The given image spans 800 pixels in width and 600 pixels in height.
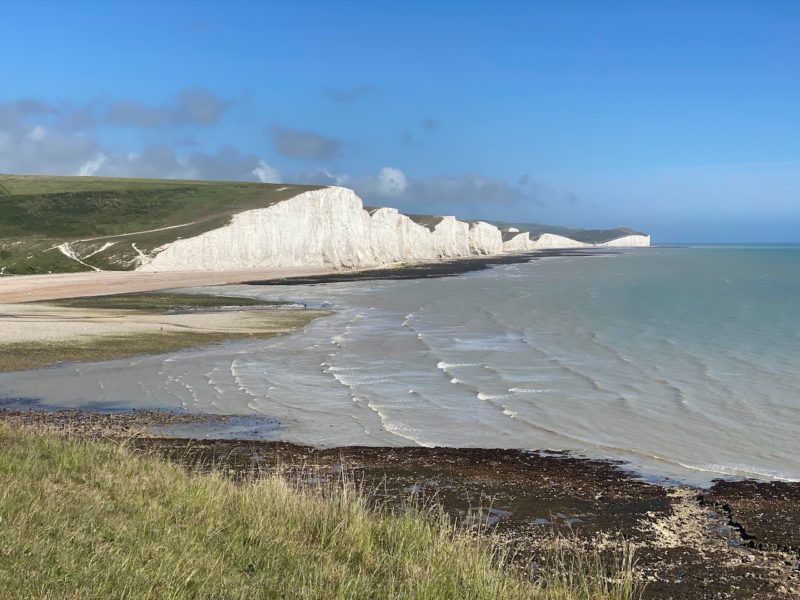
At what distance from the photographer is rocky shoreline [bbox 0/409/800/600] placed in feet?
28.1

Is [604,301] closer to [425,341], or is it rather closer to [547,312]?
[547,312]

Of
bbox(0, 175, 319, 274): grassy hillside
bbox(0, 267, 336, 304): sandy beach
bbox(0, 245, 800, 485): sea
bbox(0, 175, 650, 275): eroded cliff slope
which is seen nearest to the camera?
bbox(0, 245, 800, 485): sea

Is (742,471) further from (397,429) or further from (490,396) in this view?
(490,396)

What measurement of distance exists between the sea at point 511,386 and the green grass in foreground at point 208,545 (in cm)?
676

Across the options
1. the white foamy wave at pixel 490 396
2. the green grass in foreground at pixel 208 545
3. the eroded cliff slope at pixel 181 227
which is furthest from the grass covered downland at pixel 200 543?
the eroded cliff slope at pixel 181 227

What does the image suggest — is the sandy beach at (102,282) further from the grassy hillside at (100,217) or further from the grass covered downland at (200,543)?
the grass covered downland at (200,543)

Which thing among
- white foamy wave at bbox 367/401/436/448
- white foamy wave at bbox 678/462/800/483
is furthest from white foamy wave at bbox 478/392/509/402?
white foamy wave at bbox 678/462/800/483

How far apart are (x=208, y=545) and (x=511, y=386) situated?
16097mm

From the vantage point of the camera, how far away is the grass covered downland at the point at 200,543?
17.5 ft

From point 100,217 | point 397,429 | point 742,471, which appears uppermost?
point 100,217

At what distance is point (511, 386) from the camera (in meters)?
21.9

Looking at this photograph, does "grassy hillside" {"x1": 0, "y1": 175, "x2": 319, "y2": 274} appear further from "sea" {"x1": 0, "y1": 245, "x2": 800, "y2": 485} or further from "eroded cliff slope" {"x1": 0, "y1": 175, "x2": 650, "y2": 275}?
"sea" {"x1": 0, "y1": 245, "x2": 800, "y2": 485}

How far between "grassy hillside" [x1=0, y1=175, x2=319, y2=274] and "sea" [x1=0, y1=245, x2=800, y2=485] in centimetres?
4194

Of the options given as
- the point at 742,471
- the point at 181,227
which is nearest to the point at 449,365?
the point at 742,471
